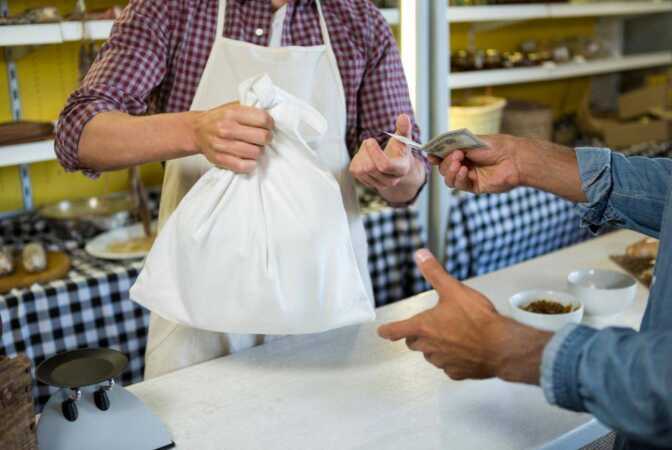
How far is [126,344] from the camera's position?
2.27 meters

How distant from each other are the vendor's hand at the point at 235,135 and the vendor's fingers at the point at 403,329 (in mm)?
409

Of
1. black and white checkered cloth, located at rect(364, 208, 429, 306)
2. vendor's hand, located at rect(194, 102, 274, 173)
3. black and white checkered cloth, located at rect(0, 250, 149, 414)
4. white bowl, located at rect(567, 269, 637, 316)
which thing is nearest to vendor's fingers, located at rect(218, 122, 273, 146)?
vendor's hand, located at rect(194, 102, 274, 173)

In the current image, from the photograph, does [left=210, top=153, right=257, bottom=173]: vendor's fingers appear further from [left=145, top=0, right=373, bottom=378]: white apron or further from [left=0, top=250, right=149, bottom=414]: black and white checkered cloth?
[left=0, top=250, right=149, bottom=414]: black and white checkered cloth

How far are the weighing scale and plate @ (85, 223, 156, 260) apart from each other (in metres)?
1.19

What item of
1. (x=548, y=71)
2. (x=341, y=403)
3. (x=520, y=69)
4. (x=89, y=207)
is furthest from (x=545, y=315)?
(x=548, y=71)

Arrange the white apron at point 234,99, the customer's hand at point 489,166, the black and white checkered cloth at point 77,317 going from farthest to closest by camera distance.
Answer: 1. the black and white checkered cloth at point 77,317
2. the white apron at point 234,99
3. the customer's hand at point 489,166

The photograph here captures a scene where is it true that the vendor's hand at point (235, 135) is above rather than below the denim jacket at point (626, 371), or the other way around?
above

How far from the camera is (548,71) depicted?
3.59 meters

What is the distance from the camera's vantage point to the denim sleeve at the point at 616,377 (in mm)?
808

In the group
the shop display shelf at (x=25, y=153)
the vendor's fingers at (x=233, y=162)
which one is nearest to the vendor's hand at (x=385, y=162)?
the vendor's fingers at (x=233, y=162)

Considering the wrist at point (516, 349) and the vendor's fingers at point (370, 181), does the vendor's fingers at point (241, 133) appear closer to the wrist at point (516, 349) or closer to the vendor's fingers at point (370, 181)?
the vendor's fingers at point (370, 181)

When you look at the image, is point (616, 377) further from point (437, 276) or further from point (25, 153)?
point (25, 153)

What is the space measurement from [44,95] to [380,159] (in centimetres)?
180

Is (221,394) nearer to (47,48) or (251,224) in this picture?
(251,224)
